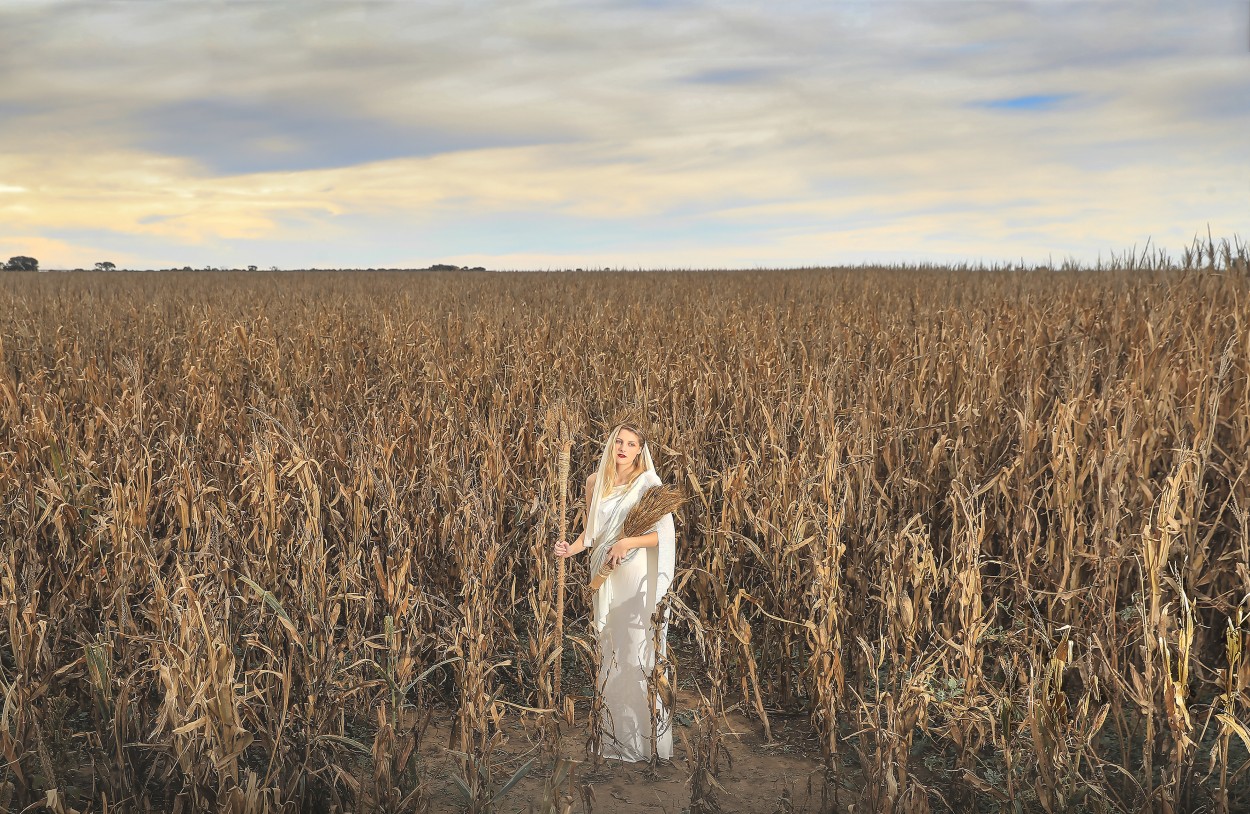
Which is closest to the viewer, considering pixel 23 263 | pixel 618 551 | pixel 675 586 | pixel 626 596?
pixel 618 551

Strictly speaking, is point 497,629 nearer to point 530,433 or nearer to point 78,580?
point 530,433

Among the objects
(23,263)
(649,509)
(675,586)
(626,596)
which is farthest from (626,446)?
(23,263)

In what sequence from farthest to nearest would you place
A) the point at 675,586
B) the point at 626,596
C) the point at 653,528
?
1. the point at 675,586
2. the point at 626,596
3. the point at 653,528

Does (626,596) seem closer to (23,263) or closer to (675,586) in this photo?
(675,586)

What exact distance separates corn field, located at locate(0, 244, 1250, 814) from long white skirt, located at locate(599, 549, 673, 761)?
127 mm

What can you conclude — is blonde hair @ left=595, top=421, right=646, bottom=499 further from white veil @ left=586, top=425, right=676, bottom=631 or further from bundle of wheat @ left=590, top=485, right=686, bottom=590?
bundle of wheat @ left=590, top=485, right=686, bottom=590

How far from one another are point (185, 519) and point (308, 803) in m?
1.25

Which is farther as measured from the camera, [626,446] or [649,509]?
[626,446]

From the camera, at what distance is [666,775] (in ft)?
9.25

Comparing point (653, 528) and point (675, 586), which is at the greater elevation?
point (653, 528)

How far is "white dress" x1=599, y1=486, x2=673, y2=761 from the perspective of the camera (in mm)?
2850

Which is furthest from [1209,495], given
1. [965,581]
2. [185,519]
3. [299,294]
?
[299,294]

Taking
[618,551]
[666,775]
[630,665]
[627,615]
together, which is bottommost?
[666,775]

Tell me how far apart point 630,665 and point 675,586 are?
0.82 meters
